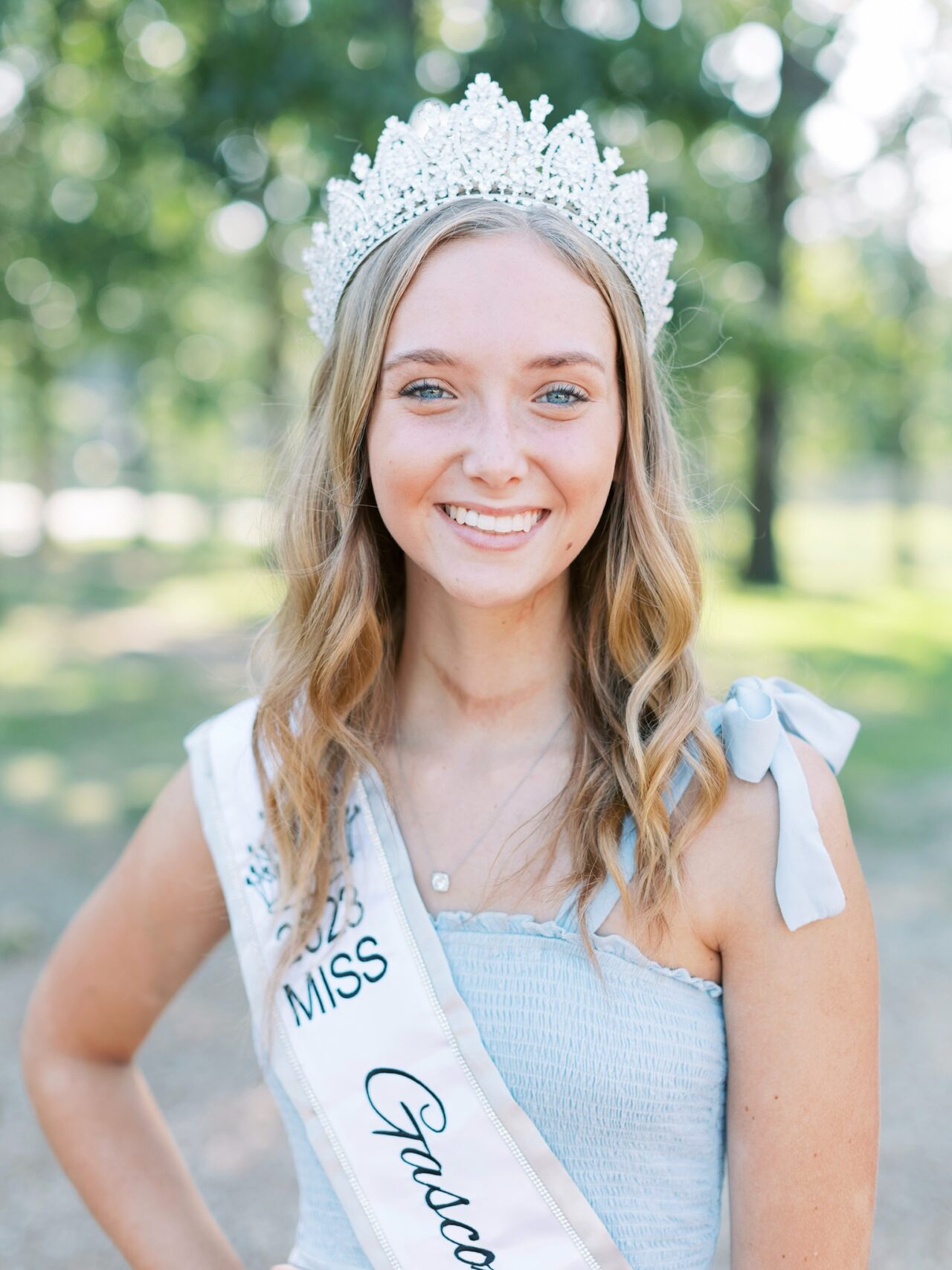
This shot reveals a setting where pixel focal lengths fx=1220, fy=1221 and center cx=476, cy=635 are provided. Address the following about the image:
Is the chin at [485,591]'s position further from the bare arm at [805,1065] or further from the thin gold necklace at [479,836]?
the bare arm at [805,1065]

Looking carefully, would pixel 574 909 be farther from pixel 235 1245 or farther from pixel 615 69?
pixel 615 69

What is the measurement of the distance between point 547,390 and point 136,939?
105cm

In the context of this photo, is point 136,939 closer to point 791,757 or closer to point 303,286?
point 791,757

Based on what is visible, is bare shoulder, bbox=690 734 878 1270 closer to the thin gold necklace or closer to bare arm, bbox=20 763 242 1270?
the thin gold necklace

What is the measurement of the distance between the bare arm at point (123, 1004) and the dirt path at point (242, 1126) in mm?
713

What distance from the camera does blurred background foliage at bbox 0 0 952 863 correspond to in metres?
5.14

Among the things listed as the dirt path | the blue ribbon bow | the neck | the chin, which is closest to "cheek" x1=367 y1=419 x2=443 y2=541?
the chin

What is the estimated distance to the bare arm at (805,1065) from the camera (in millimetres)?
1438

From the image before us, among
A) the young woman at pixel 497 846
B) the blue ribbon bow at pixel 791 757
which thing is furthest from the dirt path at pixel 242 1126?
the blue ribbon bow at pixel 791 757

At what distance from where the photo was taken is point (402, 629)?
6.76 ft

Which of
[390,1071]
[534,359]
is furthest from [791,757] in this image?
[390,1071]

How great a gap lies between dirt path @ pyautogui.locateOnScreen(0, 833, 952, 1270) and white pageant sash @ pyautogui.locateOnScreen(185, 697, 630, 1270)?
86cm

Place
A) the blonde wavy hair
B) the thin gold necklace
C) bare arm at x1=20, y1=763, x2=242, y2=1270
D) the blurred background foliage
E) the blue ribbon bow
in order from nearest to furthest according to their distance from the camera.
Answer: the blue ribbon bow → the blonde wavy hair → the thin gold necklace → bare arm at x1=20, y1=763, x2=242, y2=1270 → the blurred background foliage

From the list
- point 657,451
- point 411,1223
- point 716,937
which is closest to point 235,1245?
point 411,1223
